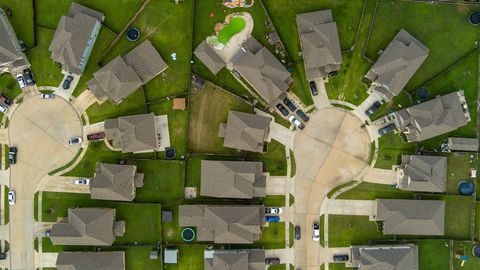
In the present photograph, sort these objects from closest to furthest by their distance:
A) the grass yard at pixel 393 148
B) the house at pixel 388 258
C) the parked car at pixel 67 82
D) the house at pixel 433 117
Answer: the house at pixel 388 258, the house at pixel 433 117, the parked car at pixel 67 82, the grass yard at pixel 393 148

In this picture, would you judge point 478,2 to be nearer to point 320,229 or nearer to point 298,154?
point 298,154

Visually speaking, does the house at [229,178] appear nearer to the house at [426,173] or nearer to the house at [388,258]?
the house at [388,258]

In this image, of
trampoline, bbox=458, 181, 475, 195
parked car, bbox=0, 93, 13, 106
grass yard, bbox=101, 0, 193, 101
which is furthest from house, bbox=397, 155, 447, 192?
parked car, bbox=0, 93, 13, 106

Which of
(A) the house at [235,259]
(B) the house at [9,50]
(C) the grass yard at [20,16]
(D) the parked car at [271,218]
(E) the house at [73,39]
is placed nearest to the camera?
(E) the house at [73,39]

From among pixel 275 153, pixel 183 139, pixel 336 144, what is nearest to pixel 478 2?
pixel 336 144

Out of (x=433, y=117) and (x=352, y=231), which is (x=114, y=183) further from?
(x=433, y=117)

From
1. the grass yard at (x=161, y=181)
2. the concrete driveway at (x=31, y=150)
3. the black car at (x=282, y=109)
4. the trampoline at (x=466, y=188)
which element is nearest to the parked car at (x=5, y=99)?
the concrete driveway at (x=31, y=150)

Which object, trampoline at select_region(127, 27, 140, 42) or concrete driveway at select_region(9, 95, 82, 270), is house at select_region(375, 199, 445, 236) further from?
concrete driveway at select_region(9, 95, 82, 270)
